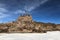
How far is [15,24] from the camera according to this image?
43.5ft

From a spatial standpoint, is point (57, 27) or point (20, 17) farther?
point (57, 27)

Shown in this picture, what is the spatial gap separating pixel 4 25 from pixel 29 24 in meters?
2.39

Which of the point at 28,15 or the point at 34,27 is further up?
the point at 28,15

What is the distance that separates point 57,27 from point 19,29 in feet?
13.4

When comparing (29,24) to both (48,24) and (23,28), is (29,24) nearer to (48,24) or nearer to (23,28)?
(23,28)

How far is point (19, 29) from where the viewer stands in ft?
44.1

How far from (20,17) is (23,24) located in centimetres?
75

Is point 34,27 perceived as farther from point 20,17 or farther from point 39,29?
point 20,17

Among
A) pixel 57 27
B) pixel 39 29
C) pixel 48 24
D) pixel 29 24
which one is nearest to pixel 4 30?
pixel 29 24

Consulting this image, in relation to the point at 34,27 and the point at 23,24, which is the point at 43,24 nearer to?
the point at 34,27

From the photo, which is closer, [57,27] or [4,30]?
[4,30]

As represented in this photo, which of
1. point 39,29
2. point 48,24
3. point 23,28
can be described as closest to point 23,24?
point 23,28

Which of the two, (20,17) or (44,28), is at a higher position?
(20,17)

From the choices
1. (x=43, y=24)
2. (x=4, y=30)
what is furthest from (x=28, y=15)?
(x=4, y=30)
